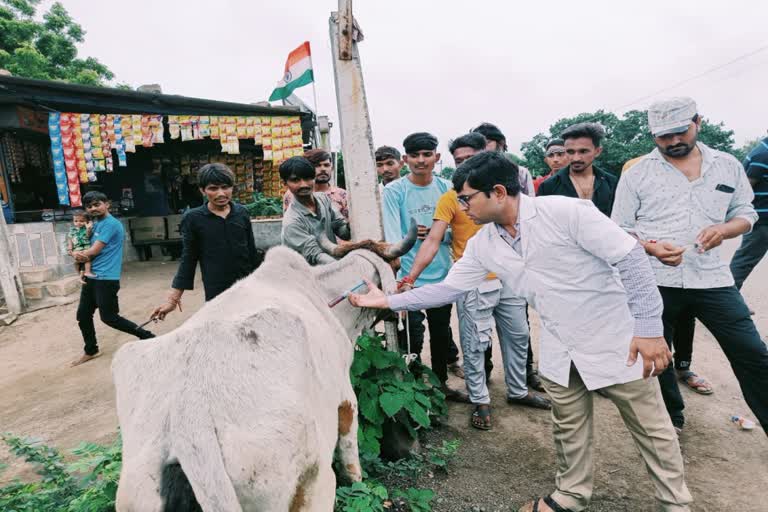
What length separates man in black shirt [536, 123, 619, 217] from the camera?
354 centimetres

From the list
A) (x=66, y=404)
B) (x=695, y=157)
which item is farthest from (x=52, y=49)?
(x=695, y=157)

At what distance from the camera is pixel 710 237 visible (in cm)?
260

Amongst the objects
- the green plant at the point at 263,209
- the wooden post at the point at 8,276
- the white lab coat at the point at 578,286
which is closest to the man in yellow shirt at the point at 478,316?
the white lab coat at the point at 578,286

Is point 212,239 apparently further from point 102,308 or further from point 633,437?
point 633,437

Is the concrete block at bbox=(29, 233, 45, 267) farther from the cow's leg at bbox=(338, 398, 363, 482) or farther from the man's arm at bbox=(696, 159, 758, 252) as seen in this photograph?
the man's arm at bbox=(696, 159, 758, 252)

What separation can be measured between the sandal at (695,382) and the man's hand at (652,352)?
7.98 feet

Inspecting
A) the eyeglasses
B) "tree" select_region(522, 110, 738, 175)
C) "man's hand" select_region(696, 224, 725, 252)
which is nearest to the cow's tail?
the eyeglasses

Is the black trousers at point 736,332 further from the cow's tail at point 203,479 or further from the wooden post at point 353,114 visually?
the cow's tail at point 203,479

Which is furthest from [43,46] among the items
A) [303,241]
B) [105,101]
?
[303,241]

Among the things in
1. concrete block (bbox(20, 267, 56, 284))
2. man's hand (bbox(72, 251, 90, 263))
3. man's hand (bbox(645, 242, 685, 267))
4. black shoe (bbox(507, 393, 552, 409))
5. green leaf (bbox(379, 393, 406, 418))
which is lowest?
black shoe (bbox(507, 393, 552, 409))

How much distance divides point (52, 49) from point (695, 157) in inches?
1164

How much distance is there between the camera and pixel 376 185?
10.8 ft

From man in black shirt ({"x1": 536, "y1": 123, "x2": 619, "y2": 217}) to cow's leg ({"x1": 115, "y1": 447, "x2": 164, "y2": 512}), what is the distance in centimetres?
346

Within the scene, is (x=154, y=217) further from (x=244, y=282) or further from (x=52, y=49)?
(x=52, y=49)
